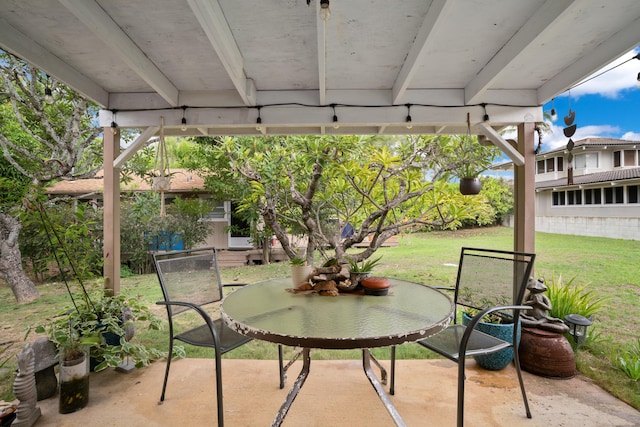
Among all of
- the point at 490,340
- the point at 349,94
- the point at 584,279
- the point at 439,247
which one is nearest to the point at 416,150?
the point at 349,94

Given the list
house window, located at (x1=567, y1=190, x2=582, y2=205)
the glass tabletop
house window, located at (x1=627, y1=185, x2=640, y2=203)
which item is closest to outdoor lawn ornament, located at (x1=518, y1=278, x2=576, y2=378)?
the glass tabletop

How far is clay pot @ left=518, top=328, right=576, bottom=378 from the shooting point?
252 cm

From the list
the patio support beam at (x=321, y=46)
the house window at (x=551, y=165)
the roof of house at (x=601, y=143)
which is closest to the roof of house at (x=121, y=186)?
the patio support beam at (x=321, y=46)

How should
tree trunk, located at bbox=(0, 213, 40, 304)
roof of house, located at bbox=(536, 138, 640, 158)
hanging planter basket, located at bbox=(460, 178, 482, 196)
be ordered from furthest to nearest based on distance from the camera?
roof of house, located at bbox=(536, 138, 640, 158), tree trunk, located at bbox=(0, 213, 40, 304), hanging planter basket, located at bbox=(460, 178, 482, 196)

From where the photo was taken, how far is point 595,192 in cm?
1031

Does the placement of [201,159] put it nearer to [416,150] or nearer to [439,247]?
[416,150]

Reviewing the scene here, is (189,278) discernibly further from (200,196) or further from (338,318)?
(200,196)

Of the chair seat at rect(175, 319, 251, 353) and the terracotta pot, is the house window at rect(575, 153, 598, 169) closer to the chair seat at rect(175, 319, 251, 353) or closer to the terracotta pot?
the terracotta pot

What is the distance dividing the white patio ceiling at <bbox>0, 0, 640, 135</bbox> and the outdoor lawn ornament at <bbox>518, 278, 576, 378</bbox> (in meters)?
1.61

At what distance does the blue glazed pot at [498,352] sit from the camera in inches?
100

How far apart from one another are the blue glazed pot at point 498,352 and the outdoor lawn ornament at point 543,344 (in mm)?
146

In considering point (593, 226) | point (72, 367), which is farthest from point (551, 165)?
point (72, 367)

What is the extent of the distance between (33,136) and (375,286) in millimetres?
5311

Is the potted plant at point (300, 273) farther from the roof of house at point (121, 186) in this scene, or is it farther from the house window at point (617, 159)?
the house window at point (617, 159)
